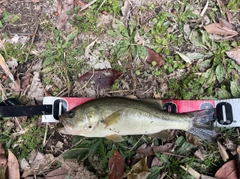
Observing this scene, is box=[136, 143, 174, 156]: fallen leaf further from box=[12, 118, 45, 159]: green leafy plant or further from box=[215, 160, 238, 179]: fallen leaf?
box=[12, 118, 45, 159]: green leafy plant

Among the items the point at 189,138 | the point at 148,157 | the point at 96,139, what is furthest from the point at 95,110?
the point at 189,138

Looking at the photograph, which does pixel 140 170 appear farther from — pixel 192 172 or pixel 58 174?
pixel 58 174

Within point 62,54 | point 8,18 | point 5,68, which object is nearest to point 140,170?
point 62,54

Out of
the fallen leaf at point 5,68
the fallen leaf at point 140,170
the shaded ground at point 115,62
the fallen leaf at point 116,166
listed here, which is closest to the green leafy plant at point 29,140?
the shaded ground at point 115,62

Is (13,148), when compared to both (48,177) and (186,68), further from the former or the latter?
(186,68)

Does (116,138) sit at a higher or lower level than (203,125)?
lower
